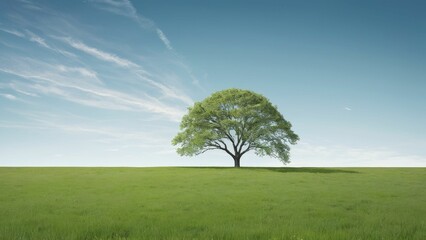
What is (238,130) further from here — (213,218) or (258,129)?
(213,218)

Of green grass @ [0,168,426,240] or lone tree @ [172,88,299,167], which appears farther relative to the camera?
lone tree @ [172,88,299,167]

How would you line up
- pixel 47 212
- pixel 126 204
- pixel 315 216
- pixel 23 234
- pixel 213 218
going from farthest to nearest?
pixel 126 204
pixel 47 212
pixel 315 216
pixel 213 218
pixel 23 234

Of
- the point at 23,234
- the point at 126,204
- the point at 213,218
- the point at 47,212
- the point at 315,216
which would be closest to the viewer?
the point at 23,234

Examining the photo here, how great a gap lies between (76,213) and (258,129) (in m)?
45.0

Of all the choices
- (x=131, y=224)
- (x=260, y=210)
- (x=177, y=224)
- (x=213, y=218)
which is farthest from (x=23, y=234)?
(x=260, y=210)

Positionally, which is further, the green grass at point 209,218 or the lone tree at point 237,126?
the lone tree at point 237,126

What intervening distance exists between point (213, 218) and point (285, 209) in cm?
504

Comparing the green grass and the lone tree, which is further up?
the lone tree

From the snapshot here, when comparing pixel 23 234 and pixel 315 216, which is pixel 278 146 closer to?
pixel 315 216

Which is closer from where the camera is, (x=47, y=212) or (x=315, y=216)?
(x=315, y=216)

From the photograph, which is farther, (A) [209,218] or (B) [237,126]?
(B) [237,126]

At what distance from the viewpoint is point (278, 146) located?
6019 cm

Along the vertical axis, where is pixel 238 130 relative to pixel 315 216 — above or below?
above

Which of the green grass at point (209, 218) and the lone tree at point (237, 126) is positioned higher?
the lone tree at point (237, 126)
